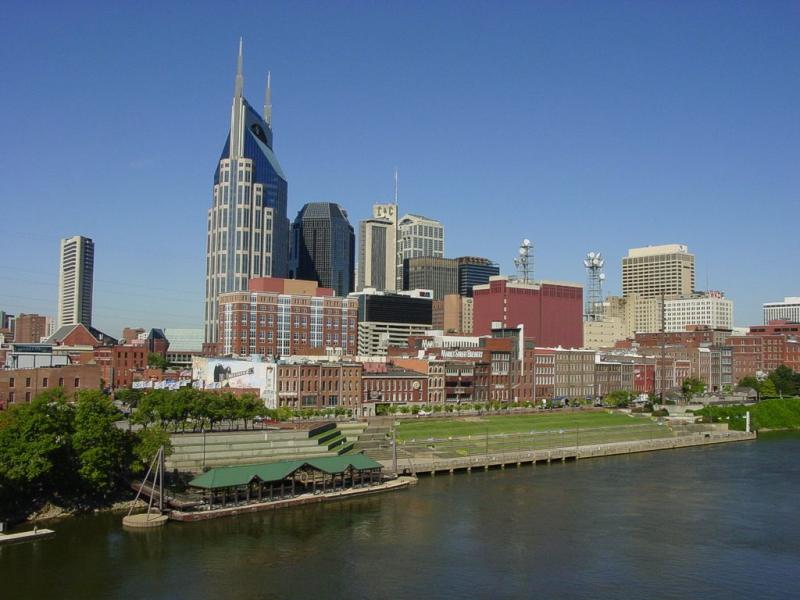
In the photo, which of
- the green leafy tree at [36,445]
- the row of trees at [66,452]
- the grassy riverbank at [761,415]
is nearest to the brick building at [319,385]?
the row of trees at [66,452]

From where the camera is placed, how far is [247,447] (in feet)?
335

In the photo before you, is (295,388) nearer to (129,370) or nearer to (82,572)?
(129,370)

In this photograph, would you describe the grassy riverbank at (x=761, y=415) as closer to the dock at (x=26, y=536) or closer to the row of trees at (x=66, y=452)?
the row of trees at (x=66, y=452)

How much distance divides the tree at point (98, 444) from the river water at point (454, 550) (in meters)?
4.11

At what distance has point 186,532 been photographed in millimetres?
77625

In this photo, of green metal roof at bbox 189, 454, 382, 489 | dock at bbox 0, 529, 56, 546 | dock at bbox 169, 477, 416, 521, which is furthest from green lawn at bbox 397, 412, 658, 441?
dock at bbox 0, 529, 56, 546

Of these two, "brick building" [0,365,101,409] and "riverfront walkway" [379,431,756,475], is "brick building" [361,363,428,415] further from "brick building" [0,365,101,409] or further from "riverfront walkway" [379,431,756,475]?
"brick building" [0,365,101,409]

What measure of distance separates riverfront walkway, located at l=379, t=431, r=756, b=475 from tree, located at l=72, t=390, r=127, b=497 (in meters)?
34.0

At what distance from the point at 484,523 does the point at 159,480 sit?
31653mm

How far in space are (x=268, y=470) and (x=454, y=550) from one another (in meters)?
23.8

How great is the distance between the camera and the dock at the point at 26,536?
72.1 meters

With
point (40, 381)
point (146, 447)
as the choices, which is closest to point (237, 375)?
point (40, 381)

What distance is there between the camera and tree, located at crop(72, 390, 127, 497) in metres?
82.2

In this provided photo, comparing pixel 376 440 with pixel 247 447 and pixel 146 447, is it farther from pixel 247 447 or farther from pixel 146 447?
pixel 146 447
